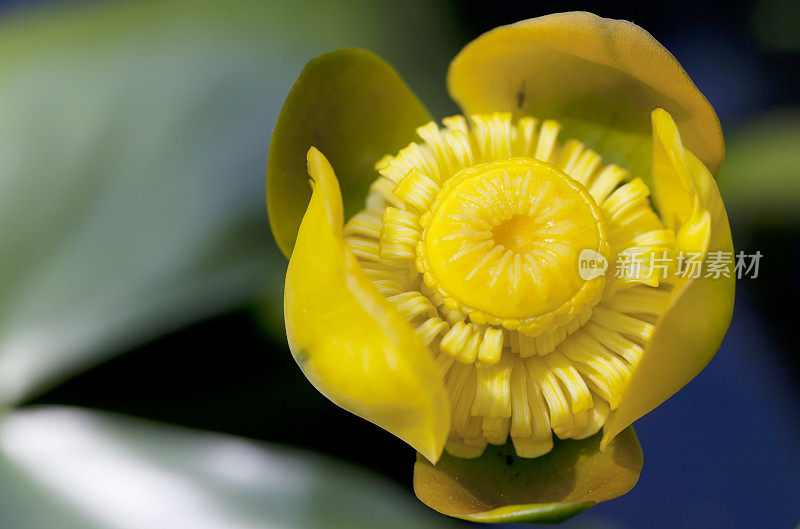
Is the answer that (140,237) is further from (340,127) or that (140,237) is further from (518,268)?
(518,268)

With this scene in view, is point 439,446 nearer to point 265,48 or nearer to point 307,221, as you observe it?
point 307,221

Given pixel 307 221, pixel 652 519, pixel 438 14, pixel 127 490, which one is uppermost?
pixel 438 14

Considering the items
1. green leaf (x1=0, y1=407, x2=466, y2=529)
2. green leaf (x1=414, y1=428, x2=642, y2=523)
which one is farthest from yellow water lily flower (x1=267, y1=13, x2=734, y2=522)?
green leaf (x1=0, y1=407, x2=466, y2=529)

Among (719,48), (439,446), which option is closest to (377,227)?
(439,446)

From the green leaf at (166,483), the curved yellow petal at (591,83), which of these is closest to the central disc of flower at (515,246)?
the curved yellow petal at (591,83)

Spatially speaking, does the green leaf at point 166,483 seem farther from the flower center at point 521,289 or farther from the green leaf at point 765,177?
the green leaf at point 765,177

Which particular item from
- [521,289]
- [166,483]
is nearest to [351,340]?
[521,289]
